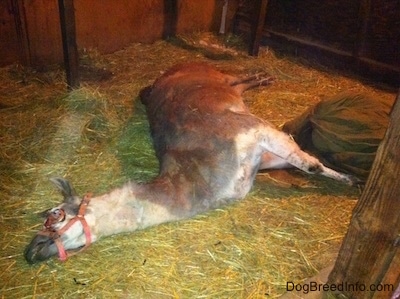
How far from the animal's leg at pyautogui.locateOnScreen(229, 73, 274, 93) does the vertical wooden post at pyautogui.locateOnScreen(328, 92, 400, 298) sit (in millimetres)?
3485

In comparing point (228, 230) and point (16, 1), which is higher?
point (16, 1)

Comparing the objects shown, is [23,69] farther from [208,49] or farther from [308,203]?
[308,203]

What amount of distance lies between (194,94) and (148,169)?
0.93m

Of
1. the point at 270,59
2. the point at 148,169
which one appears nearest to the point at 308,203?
the point at 148,169

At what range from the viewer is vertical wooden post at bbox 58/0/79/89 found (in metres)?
4.84

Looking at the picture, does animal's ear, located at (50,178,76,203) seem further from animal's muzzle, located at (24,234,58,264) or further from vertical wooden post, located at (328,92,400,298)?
vertical wooden post, located at (328,92,400,298)

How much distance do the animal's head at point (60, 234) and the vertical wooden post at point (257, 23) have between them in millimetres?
4970

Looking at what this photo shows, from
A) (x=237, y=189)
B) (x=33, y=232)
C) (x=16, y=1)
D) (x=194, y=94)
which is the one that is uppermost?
(x=16, y=1)

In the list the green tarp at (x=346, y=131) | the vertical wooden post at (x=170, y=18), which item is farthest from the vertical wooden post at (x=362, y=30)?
the vertical wooden post at (x=170, y=18)

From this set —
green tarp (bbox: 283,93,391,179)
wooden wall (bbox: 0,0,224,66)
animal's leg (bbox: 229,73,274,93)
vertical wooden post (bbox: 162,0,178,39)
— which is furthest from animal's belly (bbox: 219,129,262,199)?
vertical wooden post (bbox: 162,0,178,39)

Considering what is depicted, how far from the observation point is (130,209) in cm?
314

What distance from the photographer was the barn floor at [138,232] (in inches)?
113

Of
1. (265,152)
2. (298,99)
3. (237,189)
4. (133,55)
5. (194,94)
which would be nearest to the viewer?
(237,189)

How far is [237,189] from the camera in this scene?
3611 millimetres
